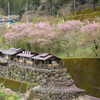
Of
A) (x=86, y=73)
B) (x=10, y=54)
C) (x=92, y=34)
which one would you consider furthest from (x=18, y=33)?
(x=86, y=73)

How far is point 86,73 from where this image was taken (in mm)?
24188

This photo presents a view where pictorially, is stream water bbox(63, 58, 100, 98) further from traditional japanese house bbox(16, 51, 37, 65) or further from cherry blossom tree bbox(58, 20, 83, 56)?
traditional japanese house bbox(16, 51, 37, 65)

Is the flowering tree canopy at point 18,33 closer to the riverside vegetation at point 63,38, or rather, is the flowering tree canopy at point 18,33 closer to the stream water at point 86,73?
the riverside vegetation at point 63,38

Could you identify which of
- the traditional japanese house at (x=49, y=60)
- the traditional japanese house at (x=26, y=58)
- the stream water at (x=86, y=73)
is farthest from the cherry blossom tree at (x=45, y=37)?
the traditional japanese house at (x=49, y=60)

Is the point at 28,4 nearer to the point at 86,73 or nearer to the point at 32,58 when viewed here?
the point at 32,58

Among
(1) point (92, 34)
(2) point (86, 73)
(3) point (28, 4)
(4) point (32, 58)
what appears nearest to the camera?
(2) point (86, 73)

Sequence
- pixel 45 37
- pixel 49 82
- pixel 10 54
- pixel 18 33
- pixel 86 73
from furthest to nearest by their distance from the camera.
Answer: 1. pixel 18 33
2. pixel 45 37
3. pixel 10 54
4. pixel 86 73
5. pixel 49 82

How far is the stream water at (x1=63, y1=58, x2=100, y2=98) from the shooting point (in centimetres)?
2189

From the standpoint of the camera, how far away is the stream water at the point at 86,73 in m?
21.9

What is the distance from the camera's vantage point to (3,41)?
136 ft

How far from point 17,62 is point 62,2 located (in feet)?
106

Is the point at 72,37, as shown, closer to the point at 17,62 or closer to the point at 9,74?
the point at 17,62

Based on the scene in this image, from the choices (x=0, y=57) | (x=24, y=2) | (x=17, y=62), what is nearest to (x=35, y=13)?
(x=24, y=2)

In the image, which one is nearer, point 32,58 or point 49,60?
point 49,60
